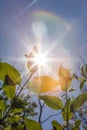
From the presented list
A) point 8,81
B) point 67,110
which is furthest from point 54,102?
point 8,81

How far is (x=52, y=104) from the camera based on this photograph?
30.4 inches

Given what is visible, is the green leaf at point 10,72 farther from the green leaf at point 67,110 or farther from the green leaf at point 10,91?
the green leaf at point 67,110

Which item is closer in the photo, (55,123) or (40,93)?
(40,93)

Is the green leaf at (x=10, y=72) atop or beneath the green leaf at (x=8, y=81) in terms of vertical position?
atop

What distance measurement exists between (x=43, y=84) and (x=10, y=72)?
4.1 inches

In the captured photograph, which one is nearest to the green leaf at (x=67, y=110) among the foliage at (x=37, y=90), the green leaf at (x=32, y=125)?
the foliage at (x=37, y=90)

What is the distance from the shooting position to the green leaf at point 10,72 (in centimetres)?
72

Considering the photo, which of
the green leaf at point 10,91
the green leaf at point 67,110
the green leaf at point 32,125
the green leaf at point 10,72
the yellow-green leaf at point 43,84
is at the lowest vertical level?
the green leaf at point 32,125

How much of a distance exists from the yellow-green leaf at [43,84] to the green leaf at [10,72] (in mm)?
49

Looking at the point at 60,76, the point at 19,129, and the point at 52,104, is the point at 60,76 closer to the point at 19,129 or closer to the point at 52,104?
the point at 52,104

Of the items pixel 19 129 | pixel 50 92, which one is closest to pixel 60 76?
pixel 50 92

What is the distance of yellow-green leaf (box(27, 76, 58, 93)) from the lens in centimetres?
73

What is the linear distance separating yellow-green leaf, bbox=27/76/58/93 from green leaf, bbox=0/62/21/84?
0.05 meters

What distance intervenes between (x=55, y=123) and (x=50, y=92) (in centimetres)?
14
